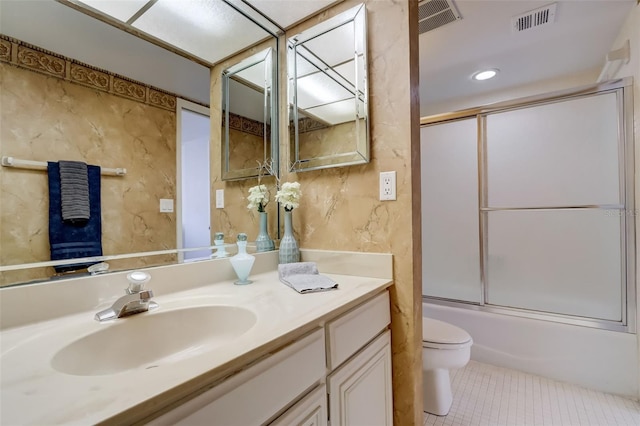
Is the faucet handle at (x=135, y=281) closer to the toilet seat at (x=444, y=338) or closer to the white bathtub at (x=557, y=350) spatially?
the toilet seat at (x=444, y=338)

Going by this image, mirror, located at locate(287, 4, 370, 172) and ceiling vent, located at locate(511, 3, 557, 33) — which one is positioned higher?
ceiling vent, located at locate(511, 3, 557, 33)

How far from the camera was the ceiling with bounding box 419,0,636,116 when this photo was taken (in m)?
1.61

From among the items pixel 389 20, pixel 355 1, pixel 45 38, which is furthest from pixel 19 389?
pixel 355 1

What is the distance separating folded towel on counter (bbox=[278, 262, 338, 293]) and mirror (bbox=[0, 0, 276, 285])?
43 centimetres

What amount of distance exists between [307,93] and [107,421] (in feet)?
4.63

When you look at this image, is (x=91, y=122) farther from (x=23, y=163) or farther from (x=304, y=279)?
(x=304, y=279)

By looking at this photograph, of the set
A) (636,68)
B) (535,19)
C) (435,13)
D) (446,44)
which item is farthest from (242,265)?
(636,68)

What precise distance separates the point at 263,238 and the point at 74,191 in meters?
0.76

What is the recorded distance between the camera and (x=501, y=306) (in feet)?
7.46

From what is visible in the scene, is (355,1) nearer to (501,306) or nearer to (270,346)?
(270,346)

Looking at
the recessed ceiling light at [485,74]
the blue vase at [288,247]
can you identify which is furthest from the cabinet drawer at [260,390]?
the recessed ceiling light at [485,74]

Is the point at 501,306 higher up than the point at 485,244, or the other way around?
the point at 485,244

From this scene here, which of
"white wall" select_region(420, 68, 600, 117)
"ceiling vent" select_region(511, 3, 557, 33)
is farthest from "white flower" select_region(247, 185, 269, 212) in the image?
"white wall" select_region(420, 68, 600, 117)

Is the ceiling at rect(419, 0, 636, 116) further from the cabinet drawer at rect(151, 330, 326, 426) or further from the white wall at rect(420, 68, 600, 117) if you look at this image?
the cabinet drawer at rect(151, 330, 326, 426)
